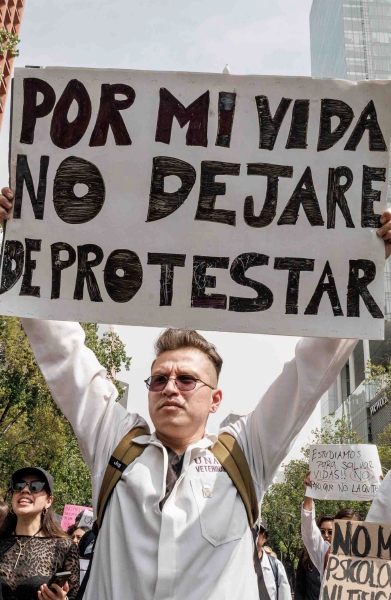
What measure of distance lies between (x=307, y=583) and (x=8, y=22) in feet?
172

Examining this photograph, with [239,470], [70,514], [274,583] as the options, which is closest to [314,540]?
[274,583]

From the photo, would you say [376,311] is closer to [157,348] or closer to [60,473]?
[157,348]

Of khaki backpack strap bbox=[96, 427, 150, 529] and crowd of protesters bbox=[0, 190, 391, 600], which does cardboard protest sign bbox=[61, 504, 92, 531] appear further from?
khaki backpack strap bbox=[96, 427, 150, 529]

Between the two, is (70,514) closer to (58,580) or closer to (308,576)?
(308,576)

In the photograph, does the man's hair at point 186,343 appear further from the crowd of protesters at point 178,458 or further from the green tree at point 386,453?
the green tree at point 386,453

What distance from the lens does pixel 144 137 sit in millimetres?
3066

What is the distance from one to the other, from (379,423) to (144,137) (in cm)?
6242

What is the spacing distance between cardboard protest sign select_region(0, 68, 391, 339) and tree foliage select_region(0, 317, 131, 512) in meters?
17.8

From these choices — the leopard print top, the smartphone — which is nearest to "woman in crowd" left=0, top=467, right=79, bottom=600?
the leopard print top

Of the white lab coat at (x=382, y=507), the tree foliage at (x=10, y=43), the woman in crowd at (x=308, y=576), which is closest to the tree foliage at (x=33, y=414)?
the tree foliage at (x=10, y=43)

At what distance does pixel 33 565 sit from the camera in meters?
4.23

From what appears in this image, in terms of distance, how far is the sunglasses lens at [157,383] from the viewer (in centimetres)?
269

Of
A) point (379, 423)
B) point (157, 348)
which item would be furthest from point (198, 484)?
point (379, 423)

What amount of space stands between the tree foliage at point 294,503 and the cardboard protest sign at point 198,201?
3201cm
